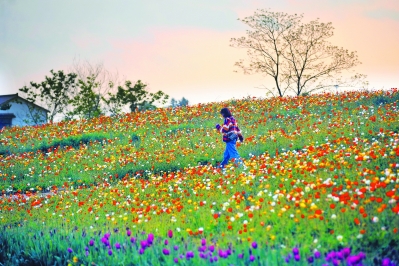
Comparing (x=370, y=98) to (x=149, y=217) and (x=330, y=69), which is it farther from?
(x=330, y=69)

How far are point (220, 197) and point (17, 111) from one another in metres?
51.5

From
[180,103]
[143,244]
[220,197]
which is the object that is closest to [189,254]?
[143,244]

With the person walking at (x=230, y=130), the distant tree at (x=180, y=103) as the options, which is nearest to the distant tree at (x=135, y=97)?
the distant tree at (x=180, y=103)

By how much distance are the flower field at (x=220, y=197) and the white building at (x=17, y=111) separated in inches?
1378

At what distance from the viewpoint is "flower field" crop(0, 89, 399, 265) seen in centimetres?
471

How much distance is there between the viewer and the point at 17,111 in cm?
5244

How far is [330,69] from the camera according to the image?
37031 millimetres

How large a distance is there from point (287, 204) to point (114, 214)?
3.61 m

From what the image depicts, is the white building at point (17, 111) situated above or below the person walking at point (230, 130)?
above

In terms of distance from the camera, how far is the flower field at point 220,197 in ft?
15.5

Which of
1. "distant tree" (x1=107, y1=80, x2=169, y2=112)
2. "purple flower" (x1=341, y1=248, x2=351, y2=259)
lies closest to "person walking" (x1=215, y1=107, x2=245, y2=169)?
"purple flower" (x1=341, y1=248, x2=351, y2=259)

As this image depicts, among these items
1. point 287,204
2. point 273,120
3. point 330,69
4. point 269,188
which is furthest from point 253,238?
point 330,69

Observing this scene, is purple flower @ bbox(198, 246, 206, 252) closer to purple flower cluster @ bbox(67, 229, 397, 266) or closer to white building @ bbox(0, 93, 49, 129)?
purple flower cluster @ bbox(67, 229, 397, 266)

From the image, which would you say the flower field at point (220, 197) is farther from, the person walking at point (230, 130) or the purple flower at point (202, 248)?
the person walking at point (230, 130)
